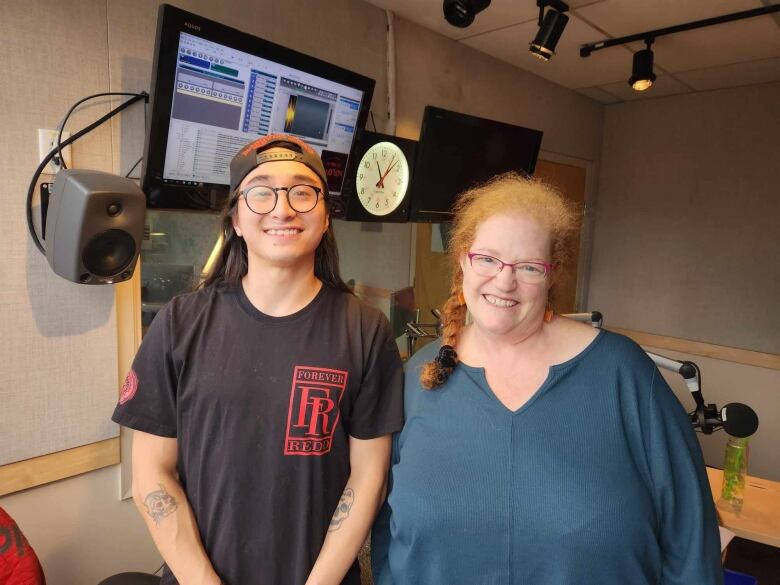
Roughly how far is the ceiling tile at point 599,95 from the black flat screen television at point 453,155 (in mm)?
1217

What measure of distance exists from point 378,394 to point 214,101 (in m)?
1.16

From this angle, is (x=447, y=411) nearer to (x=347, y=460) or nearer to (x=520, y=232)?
(x=347, y=460)

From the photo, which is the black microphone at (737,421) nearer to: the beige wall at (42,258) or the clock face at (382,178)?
the clock face at (382,178)

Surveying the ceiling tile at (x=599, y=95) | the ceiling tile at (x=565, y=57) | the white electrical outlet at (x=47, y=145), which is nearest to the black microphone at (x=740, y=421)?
the ceiling tile at (x=565, y=57)

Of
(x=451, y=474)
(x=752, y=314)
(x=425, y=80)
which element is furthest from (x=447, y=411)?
(x=752, y=314)

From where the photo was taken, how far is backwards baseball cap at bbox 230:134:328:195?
3.94 feet

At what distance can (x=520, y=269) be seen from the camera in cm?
110

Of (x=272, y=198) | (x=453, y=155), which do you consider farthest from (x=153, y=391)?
(x=453, y=155)

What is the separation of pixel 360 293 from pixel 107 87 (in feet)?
4.89

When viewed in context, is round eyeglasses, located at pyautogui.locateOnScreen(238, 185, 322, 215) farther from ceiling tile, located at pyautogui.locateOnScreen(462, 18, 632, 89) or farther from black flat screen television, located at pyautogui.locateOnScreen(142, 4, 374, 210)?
ceiling tile, located at pyautogui.locateOnScreen(462, 18, 632, 89)

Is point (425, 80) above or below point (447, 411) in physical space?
above

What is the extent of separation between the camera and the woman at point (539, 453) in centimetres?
103

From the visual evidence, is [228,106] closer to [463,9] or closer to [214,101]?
[214,101]

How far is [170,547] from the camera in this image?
1.14 m
